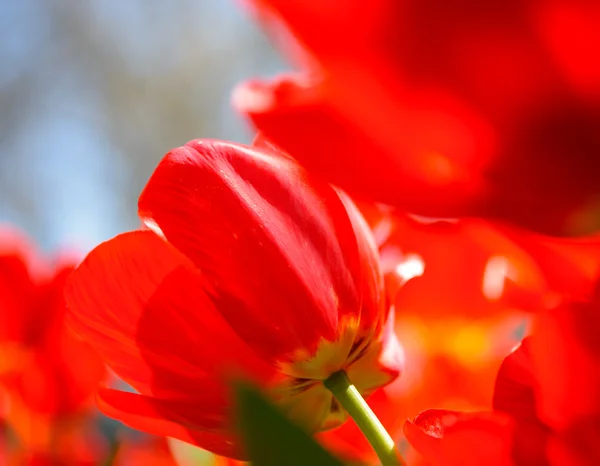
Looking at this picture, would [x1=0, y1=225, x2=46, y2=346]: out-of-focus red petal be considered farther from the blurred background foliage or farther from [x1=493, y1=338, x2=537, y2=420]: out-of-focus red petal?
the blurred background foliage

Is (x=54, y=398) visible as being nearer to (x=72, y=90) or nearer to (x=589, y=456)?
(x=589, y=456)

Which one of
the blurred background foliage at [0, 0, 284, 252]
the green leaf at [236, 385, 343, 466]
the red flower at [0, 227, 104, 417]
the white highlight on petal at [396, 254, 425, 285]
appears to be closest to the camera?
the green leaf at [236, 385, 343, 466]

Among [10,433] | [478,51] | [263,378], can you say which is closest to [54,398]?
[10,433]

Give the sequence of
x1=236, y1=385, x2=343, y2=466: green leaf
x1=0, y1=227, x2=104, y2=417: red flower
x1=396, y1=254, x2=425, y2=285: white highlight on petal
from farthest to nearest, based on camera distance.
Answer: x1=0, y1=227, x2=104, y2=417: red flower < x1=396, y1=254, x2=425, y2=285: white highlight on petal < x1=236, y1=385, x2=343, y2=466: green leaf

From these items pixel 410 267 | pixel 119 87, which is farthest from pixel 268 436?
pixel 119 87

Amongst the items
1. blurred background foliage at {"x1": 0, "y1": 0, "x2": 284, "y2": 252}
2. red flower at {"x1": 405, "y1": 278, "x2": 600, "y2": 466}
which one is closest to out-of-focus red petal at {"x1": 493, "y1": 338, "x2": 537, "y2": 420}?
red flower at {"x1": 405, "y1": 278, "x2": 600, "y2": 466}

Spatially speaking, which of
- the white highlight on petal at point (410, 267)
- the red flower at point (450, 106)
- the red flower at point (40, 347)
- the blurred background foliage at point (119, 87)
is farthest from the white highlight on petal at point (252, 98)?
the blurred background foliage at point (119, 87)

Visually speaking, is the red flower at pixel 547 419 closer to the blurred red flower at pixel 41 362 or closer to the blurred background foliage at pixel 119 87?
the blurred red flower at pixel 41 362
